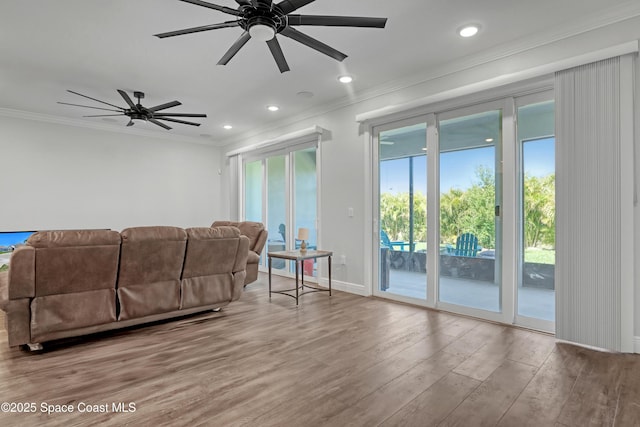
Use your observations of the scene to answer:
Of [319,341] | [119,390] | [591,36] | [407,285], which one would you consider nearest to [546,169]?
[591,36]

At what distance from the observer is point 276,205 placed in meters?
6.44

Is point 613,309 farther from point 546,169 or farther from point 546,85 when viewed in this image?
point 546,85

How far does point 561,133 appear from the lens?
294 cm

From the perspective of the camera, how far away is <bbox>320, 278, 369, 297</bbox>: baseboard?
4.64 m

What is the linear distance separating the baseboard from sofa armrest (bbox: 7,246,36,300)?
3.45 metres

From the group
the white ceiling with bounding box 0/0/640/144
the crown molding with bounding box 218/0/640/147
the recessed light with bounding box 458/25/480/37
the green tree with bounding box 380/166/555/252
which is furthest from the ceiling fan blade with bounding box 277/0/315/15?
the green tree with bounding box 380/166/555/252

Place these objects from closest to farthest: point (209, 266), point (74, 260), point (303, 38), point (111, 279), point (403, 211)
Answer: point (303, 38), point (74, 260), point (111, 279), point (209, 266), point (403, 211)

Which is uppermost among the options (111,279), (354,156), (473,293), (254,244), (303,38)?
(303,38)

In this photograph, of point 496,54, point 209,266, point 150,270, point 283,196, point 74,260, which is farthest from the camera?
point 283,196

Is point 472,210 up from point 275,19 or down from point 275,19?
down

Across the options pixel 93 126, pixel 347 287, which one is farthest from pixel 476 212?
pixel 93 126

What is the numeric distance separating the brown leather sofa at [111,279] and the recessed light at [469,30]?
117 inches

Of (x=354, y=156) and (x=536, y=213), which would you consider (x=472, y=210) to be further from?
(x=354, y=156)

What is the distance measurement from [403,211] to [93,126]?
5.58 meters
